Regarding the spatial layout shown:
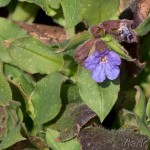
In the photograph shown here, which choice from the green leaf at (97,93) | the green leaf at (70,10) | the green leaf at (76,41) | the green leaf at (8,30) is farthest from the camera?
the green leaf at (8,30)

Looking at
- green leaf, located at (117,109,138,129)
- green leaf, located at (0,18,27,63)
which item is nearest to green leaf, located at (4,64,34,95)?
green leaf, located at (0,18,27,63)

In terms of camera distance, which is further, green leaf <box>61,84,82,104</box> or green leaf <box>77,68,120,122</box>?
green leaf <box>61,84,82,104</box>

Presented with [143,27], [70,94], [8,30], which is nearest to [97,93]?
[70,94]

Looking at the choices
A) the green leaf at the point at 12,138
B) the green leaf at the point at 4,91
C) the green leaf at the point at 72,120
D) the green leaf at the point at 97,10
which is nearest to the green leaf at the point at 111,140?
the green leaf at the point at 72,120

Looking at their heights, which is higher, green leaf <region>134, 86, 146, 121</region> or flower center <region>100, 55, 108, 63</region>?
flower center <region>100, 55, 108, 63</region>

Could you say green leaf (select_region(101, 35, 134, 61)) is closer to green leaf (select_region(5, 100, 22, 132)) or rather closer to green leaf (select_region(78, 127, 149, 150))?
green leaf (select_region(78, 127, 149, 150))

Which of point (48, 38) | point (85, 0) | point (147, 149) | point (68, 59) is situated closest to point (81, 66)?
point (68, 59)

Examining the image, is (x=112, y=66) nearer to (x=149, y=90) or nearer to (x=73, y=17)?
(x=73, y=17)

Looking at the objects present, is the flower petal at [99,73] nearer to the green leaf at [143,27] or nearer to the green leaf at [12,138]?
the green leaf at [143,27]
